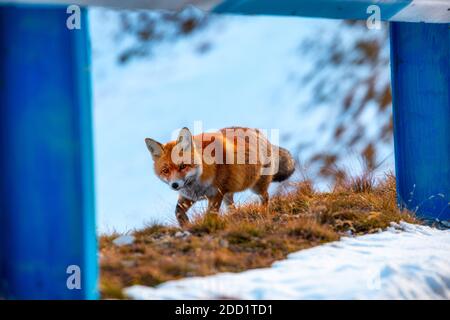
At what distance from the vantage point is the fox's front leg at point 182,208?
3.95m

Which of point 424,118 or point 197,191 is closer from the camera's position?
point 197,191

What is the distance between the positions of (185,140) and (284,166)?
119 cm

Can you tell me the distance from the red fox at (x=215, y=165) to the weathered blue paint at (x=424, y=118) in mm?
891

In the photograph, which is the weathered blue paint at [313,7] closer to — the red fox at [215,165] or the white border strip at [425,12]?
the white border strip at [425,12]

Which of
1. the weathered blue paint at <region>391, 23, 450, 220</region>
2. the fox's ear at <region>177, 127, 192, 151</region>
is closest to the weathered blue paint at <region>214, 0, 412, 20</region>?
the weathered blue paint at <region>391, 23, 450, 220</region>

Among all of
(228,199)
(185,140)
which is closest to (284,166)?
(228,199)

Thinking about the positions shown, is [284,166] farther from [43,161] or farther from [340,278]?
[43,161]

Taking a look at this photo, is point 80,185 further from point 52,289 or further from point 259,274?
point 259,274

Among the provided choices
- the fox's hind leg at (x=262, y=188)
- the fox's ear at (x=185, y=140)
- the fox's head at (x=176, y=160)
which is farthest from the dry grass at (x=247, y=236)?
the fox's ear at (x=185, y=140)

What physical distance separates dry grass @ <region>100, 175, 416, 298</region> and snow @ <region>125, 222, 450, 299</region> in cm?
8

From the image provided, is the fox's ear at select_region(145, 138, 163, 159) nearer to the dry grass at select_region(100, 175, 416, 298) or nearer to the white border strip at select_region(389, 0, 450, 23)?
the dry grass at select_region(100, 175, 416, 298)

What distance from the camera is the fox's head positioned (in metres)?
3.84

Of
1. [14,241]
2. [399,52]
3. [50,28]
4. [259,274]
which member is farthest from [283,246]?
[399,52]

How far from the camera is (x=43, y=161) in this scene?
2715mm
